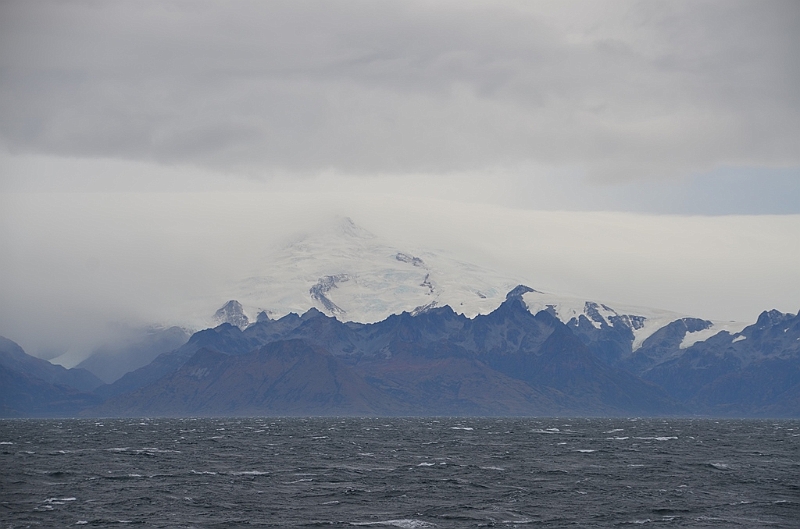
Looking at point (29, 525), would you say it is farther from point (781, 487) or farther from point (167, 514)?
point (781, 487)

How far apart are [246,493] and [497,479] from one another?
35.0 meters

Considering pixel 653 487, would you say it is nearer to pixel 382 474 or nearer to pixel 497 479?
pixel 497 479

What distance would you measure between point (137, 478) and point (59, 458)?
45132 millimetres

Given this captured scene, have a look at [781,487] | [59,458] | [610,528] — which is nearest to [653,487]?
[781,487]

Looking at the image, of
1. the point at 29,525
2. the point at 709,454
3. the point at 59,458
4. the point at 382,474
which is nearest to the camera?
the point at 29,525

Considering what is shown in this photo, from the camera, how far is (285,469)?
156 meters

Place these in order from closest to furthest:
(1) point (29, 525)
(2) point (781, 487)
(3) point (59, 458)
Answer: (1) point (29, 525) → (2) point (781, 487) → (3) point (59, 458)

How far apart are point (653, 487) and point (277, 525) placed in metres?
52.5

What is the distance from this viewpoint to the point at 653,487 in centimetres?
13300

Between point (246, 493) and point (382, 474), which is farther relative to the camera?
point (382, 474)

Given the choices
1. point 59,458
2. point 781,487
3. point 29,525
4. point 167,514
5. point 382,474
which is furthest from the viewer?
point 59,458

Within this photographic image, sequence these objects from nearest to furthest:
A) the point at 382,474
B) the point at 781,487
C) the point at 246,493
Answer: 1. the point at 246,493
2. the point at 781,487
3. the point at 382,474

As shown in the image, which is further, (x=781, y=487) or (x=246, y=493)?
(x=781, y=487)

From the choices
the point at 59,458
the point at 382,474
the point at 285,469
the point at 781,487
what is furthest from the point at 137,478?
the point at 781,487
